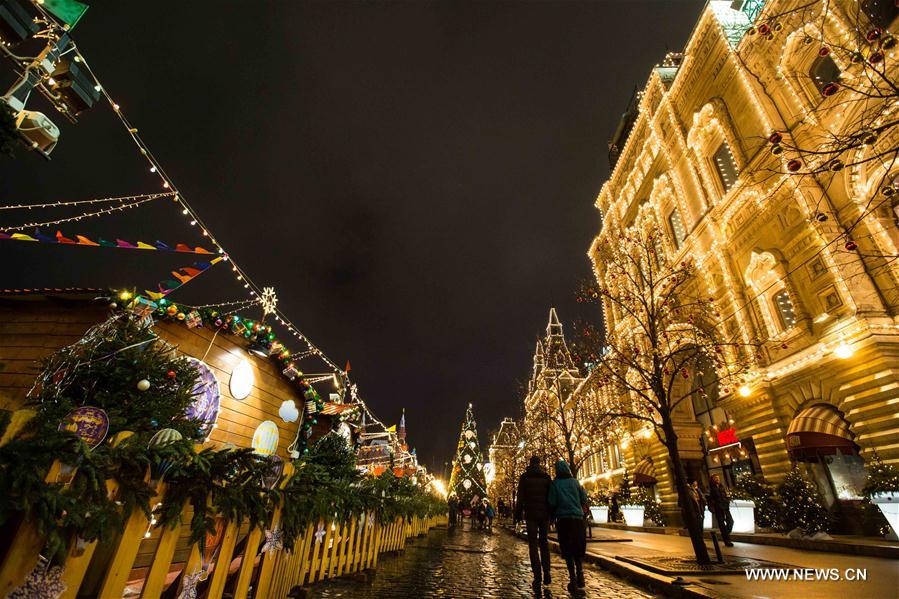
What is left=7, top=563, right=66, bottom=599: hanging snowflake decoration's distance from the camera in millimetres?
2182

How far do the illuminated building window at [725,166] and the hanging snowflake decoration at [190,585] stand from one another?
22.6 metres

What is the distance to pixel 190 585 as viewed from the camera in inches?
122

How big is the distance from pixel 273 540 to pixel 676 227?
25.0 m

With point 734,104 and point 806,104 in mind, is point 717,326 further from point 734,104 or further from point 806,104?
point 734,104

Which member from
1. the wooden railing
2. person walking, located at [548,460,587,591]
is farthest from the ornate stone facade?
the wooden railing

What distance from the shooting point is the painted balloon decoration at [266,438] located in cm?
979

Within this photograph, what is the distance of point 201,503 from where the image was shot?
315 centimetres

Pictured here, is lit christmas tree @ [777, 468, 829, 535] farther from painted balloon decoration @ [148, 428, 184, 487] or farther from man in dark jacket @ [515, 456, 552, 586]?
painted balloon decoration @ [148, 428, 184, 487]

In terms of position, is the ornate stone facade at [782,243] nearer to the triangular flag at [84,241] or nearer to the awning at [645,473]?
the awning at [645,473]

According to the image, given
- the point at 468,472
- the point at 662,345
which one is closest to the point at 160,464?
the point at 662,345

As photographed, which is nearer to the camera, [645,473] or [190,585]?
[190,585]

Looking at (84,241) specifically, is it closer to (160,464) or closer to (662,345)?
(160,464)

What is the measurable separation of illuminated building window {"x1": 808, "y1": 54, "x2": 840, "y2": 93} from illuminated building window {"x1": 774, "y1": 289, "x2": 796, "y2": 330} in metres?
7.20

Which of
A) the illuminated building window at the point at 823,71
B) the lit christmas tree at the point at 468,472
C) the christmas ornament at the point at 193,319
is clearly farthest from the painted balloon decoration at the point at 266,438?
the lit christmas tree at the point at 468,472
